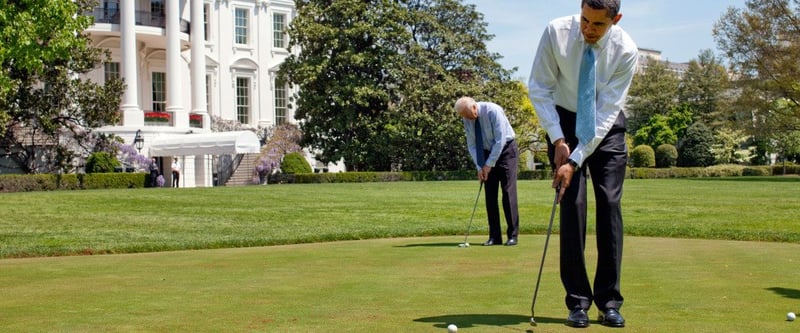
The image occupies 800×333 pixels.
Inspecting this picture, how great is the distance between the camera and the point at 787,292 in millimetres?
6617

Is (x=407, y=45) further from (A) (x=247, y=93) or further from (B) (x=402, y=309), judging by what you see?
(B) (x=402, y=309)

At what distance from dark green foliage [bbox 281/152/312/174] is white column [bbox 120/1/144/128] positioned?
26.8ft

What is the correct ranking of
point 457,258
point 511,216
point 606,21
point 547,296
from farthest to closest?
1. point 511,216
2. point 457,258
3. point 547,296
4. point 606,21

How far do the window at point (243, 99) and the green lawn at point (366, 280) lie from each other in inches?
1825

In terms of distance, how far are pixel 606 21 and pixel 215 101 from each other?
192 ft

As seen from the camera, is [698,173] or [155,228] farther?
[698,173]

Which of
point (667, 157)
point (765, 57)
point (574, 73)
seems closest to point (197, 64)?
point (765, 57)

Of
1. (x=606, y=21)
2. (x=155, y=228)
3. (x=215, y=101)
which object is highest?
(x=215, y=101)

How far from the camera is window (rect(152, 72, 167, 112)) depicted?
191ft

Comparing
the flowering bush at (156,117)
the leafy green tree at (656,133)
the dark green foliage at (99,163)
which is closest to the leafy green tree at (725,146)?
the leafy green tree at (656,133)

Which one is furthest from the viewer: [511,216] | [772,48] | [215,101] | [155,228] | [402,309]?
[215,101]

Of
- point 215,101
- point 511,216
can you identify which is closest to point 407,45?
point 215,101

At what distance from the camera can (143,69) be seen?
57250 millimetres

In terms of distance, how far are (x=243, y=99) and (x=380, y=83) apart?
1573 cm
